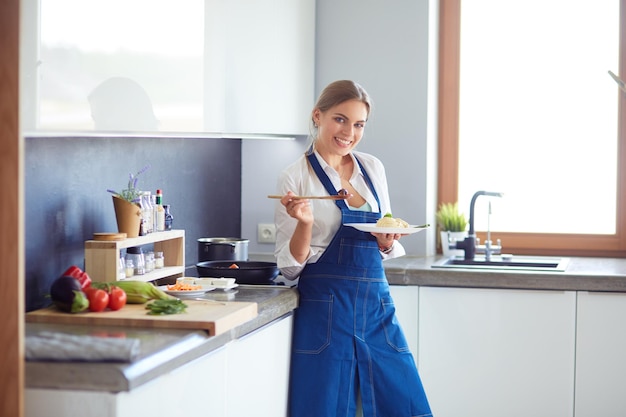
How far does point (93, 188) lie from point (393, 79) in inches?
66.5

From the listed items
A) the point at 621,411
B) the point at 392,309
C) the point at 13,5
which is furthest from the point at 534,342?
the point at 13,5

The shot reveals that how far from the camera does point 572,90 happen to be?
4.33 m

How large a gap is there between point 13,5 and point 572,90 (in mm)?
3061

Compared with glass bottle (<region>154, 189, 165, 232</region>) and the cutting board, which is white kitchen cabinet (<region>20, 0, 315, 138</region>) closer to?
glass bottle (<region>154, 189, 165, 232</region>)

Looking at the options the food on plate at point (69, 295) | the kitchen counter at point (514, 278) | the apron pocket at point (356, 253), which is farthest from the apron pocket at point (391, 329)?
the food on plate at point (69, 295)

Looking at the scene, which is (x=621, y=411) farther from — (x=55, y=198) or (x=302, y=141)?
(x=55, y=198)

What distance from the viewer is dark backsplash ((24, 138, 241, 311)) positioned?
8.48ft

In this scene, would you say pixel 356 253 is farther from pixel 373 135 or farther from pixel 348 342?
pixel 373 135

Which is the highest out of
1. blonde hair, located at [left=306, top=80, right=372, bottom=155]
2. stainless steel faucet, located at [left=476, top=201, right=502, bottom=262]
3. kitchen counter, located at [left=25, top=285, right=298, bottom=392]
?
blonde hair, located at [left=306, top=80, right=372, bottom=155]

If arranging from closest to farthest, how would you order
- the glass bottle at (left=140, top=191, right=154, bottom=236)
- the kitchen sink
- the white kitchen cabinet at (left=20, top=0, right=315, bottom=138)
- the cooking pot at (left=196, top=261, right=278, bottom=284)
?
the white kitchen cabinet at (left=20, top=0, right=315, bottom=138)
the glass bottle at (left=140, top=191, right=154, bottom=236)
the cooking pot at (left=196, top=261, right=278, bottom=284)
the kitchen sink

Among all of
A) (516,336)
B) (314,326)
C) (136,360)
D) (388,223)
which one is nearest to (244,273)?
(314,326)

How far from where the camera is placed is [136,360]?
6.44 ft

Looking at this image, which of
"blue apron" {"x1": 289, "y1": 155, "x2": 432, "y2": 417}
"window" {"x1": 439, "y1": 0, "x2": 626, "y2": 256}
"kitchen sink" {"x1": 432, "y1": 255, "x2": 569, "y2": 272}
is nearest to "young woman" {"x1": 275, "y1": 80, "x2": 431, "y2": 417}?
"blue apron" {"x1": 289, "y1": 155, "x2": 432, "y2": 417}

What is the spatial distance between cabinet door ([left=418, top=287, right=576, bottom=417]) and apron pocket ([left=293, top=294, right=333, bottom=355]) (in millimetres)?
745
